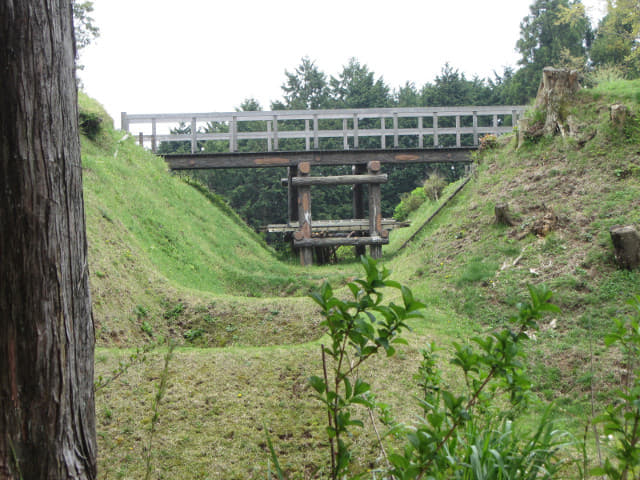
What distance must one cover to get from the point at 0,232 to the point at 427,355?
2.10 metres

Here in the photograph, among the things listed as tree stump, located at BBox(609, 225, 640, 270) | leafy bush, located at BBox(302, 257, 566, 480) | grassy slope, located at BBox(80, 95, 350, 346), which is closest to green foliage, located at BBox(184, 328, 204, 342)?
grassy slope, located at BBox(80, 95, 350, 346)

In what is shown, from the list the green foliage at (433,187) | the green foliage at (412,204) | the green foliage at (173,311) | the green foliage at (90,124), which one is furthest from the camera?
the green foliage at (412,204)

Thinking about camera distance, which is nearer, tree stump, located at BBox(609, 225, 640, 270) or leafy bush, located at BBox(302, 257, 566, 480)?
leafy bush, located at BBox(302, 257, 566, 480)

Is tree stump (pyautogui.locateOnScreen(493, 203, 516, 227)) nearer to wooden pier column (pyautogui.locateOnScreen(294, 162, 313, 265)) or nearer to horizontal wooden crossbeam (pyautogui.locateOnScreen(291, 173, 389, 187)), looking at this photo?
horizontal wooden crossbeam (pyautogui.locateOnScreen(291, 173, 389, 187))

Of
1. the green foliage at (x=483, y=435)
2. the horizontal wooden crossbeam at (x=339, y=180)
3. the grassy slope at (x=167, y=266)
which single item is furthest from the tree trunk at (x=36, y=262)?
the horizontal wooden crossbeam at (x=339, y=180)

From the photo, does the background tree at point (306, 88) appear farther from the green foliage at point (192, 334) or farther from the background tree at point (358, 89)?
the green foliage at point (192, 334)

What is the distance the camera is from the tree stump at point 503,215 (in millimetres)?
9039

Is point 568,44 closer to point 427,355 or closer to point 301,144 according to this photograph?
point 301,144

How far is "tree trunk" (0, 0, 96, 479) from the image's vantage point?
2.14 metres

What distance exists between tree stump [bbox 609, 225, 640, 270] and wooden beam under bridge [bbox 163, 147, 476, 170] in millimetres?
9929

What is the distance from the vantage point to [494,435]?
2.75m

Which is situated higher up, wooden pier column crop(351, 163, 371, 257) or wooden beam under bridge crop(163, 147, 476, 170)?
wooden beam under bridge crop(163, 147, 476, 170)

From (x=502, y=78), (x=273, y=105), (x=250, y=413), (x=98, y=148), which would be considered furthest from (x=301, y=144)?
(x=250, y=413)

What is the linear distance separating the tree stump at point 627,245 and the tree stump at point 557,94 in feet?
15.1
